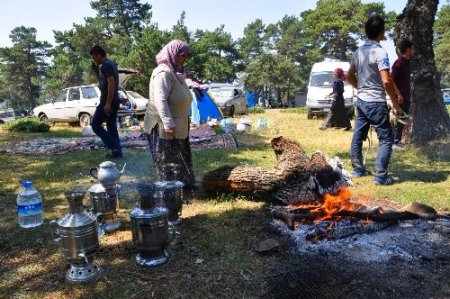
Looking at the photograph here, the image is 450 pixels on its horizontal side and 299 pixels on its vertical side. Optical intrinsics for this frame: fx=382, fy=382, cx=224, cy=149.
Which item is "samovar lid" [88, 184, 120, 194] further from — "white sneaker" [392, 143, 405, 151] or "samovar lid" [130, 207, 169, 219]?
"white sneaker" [392, 143, 405, 151]

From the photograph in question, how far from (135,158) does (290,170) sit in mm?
4008

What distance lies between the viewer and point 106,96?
21.9 ft

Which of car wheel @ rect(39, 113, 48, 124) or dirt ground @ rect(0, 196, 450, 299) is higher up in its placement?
car wheel @ rect(39, 113, 48, 124)

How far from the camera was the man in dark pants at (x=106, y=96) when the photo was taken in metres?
6.50

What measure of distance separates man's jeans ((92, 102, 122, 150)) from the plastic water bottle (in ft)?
9.29

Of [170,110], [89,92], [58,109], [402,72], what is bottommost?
[58,109]

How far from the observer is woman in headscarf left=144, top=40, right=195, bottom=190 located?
4.13 metres

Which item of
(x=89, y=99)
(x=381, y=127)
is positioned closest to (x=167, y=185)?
(x=381, y=127)

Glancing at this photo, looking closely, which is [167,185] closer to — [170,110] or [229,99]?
[170,110]

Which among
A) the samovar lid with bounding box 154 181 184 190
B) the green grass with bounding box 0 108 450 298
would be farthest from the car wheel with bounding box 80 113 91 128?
the samovar lid with bounding box 154 181 184 190

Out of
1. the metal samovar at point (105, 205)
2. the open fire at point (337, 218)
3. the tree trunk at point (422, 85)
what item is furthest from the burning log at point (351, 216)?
the tree trunk at point (422, 85)

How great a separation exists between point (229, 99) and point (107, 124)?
11.7 meters

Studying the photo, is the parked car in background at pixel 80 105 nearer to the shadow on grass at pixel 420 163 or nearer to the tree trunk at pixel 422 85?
the shadow on grass at pixel 420 163

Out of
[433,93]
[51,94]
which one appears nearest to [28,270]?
[433,93]
